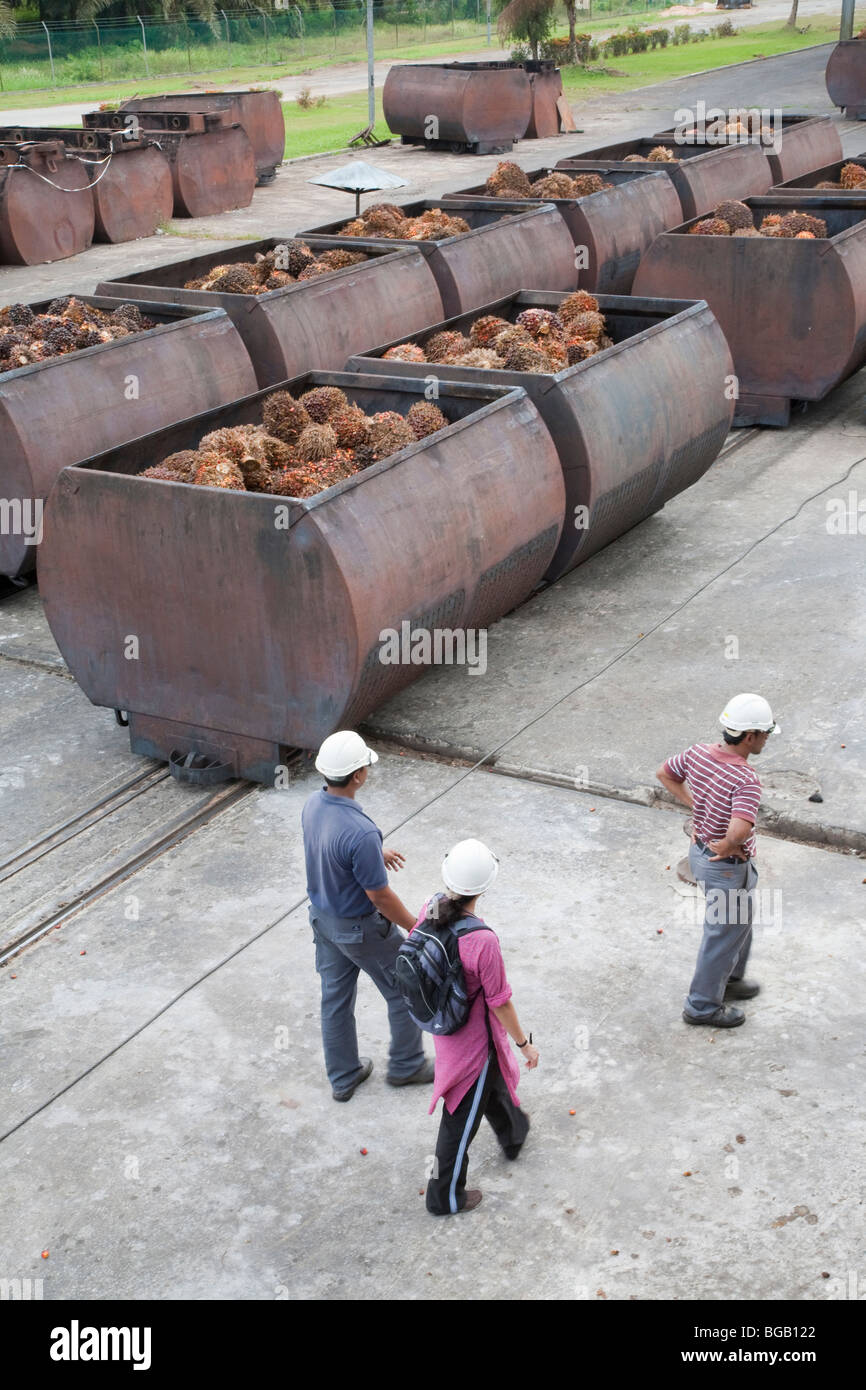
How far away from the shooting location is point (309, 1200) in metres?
5.43

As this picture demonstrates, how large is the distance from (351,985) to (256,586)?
2785mm

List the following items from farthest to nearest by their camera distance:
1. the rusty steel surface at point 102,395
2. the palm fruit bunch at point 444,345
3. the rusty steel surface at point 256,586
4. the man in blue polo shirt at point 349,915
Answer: the palm fruit bunch at point 444,345, the rusty steel surface at point 102,395, the rusty steel surface at point 256,586, the man in blue polo shirt at point 349,915

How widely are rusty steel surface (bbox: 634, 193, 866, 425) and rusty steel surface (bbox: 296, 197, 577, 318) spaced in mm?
1369

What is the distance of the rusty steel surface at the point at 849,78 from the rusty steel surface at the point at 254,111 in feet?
42.2

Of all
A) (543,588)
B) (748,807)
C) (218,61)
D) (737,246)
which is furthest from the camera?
(218,61)

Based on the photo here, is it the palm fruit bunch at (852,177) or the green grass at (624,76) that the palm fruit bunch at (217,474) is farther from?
the green grass at (624,76)

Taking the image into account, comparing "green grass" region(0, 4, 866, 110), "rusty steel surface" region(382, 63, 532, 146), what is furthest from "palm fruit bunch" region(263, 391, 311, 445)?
"green grass" region(0, 4, 866, 110)

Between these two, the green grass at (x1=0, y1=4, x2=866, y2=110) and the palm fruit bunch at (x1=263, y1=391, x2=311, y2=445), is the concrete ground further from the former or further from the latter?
the green grass at (x1=0, y1=4, x2=866, y2=110)

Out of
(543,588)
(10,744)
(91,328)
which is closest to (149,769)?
(10,744)

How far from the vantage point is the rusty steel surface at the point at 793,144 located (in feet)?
68.3

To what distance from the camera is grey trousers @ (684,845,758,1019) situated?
6.04 metres

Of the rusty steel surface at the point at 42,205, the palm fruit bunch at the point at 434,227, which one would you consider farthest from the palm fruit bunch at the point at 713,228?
the rusty steel surface at the point at 42,205

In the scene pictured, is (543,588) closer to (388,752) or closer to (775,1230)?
(388,752)
